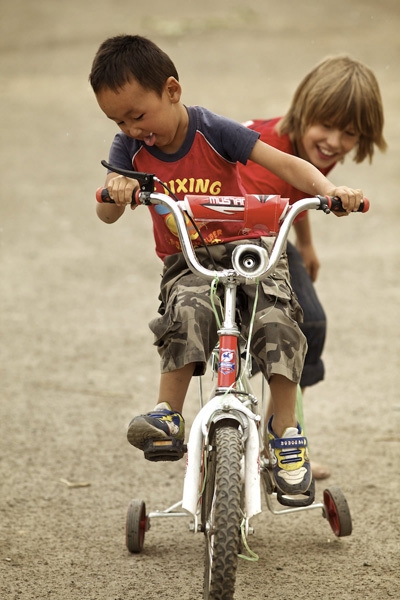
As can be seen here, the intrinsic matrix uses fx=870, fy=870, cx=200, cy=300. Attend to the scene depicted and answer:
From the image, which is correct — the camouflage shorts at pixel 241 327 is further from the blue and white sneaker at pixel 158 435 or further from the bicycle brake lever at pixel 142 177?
the bicycle brake lever at pixel 142 177

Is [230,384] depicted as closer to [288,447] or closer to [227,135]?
[288,447]

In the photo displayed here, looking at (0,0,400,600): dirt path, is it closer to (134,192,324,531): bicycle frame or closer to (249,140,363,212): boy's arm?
(134,192,324,531): bicycle frame

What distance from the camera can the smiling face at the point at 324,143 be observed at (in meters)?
4.02

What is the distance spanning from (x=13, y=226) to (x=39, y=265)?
124 cm

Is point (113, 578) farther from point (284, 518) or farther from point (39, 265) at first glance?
point (39, 265)

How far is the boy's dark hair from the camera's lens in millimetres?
2928

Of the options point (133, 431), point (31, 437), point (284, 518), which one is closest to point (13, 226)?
point (31, 437)

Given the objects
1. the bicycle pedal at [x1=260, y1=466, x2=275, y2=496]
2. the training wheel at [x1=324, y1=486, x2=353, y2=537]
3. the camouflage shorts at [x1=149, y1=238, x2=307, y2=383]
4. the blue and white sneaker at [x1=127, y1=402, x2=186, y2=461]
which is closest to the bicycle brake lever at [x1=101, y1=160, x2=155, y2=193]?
the camouflage shorts at [x1=149, y1=238, x2=307, y2=383]

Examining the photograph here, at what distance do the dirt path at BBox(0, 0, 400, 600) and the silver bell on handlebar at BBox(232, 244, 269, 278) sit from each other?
1.23m

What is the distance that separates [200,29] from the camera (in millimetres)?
18078

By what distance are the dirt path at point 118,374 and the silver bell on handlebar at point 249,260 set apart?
1230mm

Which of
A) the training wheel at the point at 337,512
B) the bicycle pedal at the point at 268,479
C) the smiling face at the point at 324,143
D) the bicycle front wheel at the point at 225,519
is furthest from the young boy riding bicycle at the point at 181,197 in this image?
the smiling face at the point at 324,143

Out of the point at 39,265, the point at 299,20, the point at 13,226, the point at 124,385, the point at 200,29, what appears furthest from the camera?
the point at 299,20

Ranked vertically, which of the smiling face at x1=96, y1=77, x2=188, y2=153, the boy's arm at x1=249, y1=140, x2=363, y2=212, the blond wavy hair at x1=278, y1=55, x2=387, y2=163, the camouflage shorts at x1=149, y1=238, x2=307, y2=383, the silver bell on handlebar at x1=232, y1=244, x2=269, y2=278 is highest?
the blond wavy hair at x1=278, y1=55, x2=387, y2=163
